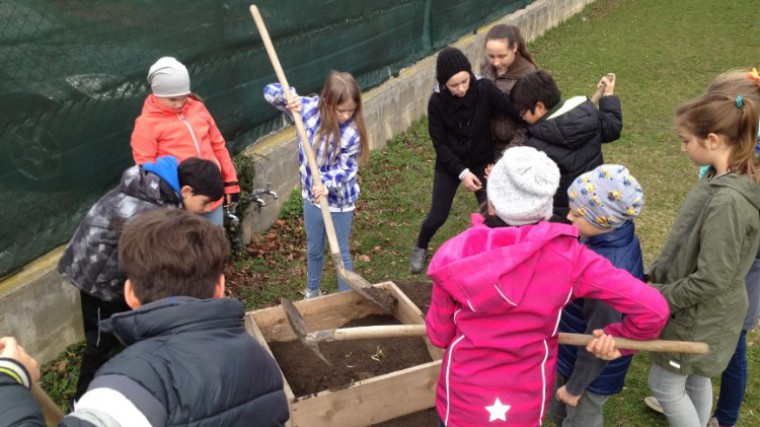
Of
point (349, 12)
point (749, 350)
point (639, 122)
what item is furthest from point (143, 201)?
point (639, 122)

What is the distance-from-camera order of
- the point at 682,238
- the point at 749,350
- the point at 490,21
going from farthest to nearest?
the point at 490,21 → the point at 749,350 → the point at 682,238

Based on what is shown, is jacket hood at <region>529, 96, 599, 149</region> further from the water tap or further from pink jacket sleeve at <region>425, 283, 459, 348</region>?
the water tap

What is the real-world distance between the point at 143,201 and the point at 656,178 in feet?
18.6

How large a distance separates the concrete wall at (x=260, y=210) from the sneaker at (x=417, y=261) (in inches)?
54.0

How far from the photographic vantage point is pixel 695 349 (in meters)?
2.74

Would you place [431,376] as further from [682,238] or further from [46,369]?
[46,369]

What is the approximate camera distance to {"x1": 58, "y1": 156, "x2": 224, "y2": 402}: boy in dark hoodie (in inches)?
123

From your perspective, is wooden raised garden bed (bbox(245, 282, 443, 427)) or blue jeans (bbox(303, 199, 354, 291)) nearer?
wooden raised garden bed (bbox(245, 282, 443, 427))

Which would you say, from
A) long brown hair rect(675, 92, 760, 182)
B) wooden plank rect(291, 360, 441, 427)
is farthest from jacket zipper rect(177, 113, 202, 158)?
long brown hair rect(675, 92, 760, 182)

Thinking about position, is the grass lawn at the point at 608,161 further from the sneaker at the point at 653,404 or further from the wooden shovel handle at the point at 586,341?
the wooden shovel handle at the point at 586,341

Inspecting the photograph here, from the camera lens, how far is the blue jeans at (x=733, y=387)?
3422 millimetres

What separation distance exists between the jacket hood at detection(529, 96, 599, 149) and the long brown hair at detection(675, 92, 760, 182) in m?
0.87

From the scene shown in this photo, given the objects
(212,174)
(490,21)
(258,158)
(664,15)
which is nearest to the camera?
(212,174)

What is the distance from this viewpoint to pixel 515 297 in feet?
7.38
